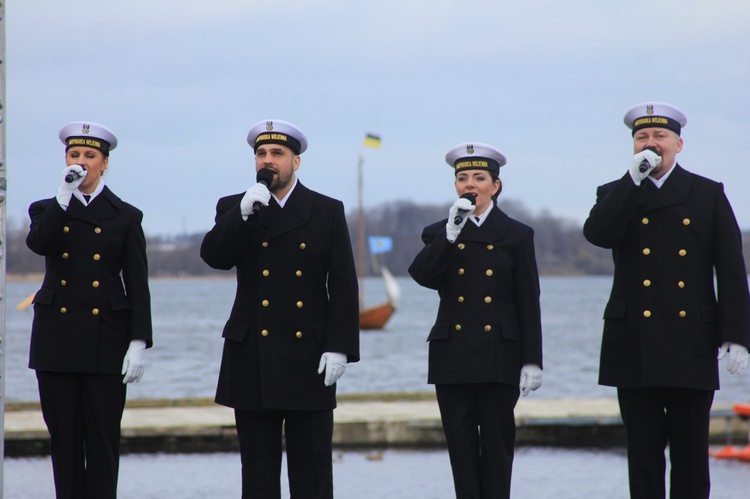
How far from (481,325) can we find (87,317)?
212cm

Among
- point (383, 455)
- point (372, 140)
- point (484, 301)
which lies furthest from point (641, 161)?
point (372, 140)

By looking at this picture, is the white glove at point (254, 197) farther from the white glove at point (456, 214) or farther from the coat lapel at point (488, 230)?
the coat lapel at point (488, 230)

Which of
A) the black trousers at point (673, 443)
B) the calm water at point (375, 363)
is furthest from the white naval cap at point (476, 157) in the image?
the calm water at point (375, 363)

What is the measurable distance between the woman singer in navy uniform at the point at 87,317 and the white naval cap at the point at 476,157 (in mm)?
1843

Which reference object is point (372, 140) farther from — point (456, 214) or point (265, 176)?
point (265, 176)

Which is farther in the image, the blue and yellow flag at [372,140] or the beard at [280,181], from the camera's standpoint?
the blue and yellow flag at [372,140]

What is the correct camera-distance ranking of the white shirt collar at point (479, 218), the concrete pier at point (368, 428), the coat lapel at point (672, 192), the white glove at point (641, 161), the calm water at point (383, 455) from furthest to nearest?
the concrete pier at point (368, 428), the calm water at point (383, 455), the white shirt collar at point (479, 218), the coat lapel at point (672, 192), the white glove at point (641, 161)

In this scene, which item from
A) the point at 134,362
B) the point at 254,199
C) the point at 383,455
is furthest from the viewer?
the point at 383,455

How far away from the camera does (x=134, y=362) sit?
21.6ft

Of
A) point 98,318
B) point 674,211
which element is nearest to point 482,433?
point 674,211

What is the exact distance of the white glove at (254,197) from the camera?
5910 millimetres

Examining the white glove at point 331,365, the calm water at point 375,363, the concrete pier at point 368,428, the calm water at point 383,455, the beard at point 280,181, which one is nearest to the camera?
the white glove at point 331,365

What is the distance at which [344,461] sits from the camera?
11.3 meters

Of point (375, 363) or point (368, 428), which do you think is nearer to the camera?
point (368, 428)
